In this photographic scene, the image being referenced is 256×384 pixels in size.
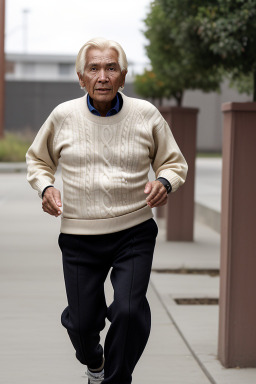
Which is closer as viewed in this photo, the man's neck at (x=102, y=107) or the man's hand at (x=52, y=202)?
the man's hand at (x=52, y=202)

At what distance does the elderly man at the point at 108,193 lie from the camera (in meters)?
4.09

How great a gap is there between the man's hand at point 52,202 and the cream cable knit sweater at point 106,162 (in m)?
0.06

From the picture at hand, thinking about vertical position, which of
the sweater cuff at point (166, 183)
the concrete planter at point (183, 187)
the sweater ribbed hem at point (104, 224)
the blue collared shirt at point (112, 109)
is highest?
the blue collared shirt at point (112, 109)

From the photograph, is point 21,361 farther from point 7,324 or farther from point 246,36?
point 246,36

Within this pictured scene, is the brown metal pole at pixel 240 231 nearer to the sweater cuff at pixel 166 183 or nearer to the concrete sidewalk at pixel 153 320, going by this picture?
the concrete sidewalk at pixel 153 320

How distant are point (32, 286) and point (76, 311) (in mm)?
3945

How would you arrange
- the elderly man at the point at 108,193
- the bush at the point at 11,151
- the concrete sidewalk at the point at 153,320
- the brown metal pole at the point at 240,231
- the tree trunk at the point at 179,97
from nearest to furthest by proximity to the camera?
1. the elderly man at the point at 108,193
2. the brown metal pole at the point at 240,231
3. the concrete sidewalk at the point at 153,320
4. the bush at the point at 11,151
5. the tree trunk at the point at 179,97

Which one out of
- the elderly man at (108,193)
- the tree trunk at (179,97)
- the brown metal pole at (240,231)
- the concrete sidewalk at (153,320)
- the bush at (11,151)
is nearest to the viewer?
the elderly man at (108,193)

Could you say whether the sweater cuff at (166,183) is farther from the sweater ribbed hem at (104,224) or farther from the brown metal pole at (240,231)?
the brown metal pole at (240,231)

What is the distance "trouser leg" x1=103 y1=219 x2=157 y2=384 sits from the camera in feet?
13.4

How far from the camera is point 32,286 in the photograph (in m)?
8.09

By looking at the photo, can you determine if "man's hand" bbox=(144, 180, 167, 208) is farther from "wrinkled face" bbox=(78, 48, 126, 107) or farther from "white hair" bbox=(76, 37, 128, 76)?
"white hair" bbox=(76, 37, 128, 76)

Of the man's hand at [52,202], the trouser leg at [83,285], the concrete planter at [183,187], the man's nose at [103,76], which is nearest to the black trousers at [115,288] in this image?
the trouser leg at [83,285]

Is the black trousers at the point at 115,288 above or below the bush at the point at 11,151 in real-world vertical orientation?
above
